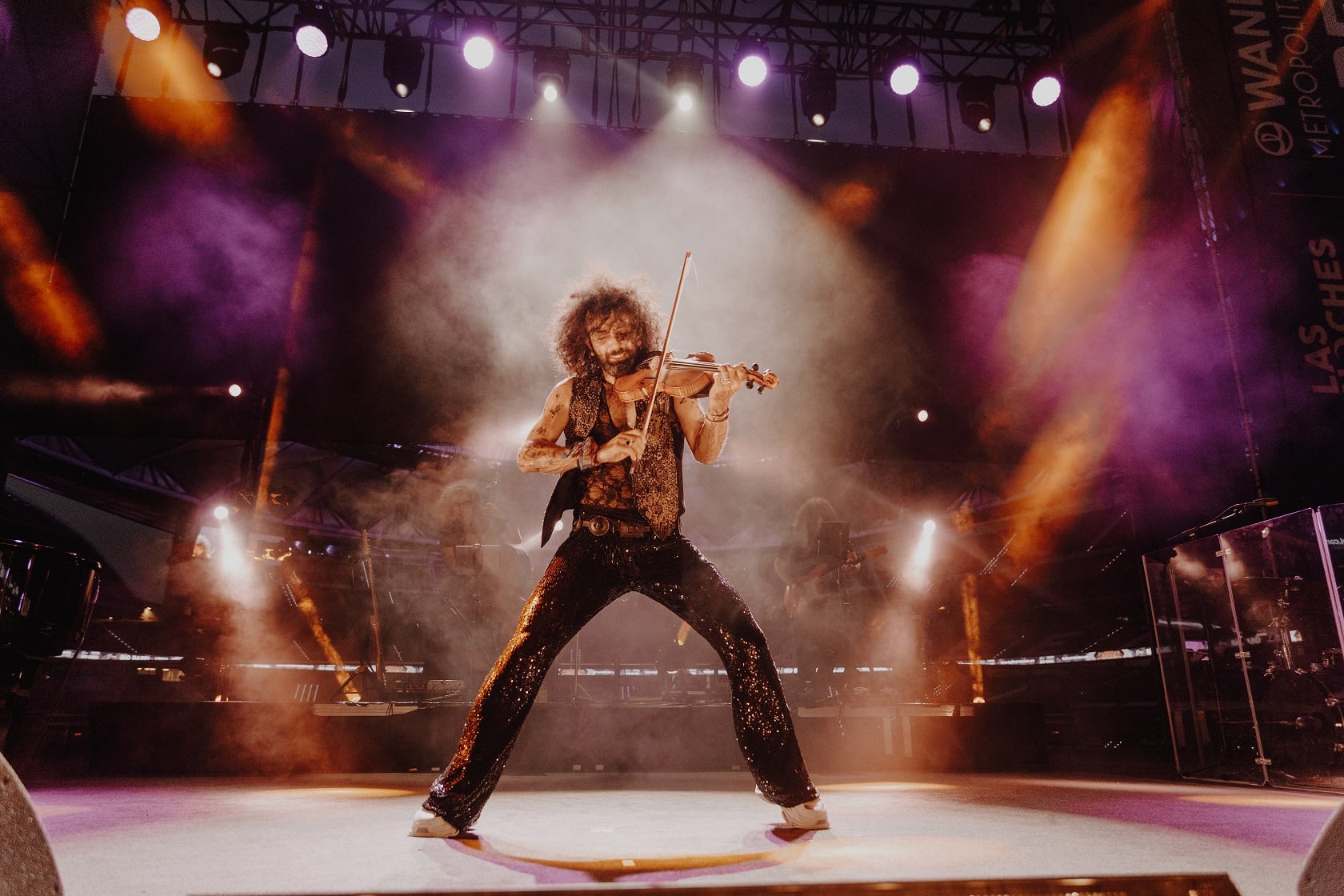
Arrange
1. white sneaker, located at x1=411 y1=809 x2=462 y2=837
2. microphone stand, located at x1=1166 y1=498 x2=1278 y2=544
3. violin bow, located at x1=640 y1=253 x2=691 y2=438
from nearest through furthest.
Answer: white sneaker, located at x1=411 y1=809 x2=462 y2=837, violin bow, located at x1=640 y1=253 x2=691 y2=438, microphone stand, located at x1=1166 y1=498 x2=1278 y2=544

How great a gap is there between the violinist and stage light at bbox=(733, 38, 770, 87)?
225 inches

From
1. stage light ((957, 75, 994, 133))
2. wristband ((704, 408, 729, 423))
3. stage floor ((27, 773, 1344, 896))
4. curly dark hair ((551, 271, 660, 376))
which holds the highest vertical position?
stage light ((957, 75, 994, 133))

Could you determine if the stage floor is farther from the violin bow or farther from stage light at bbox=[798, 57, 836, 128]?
stage light at bbox=[798, 57, 836, 128]

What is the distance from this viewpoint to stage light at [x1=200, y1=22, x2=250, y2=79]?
23.0ft

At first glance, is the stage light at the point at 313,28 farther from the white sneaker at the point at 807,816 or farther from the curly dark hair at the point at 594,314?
the white sneaker at the point at 807,816

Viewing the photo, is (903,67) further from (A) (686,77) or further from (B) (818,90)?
(A) (686,77)

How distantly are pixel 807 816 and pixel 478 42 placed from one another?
7.31 m

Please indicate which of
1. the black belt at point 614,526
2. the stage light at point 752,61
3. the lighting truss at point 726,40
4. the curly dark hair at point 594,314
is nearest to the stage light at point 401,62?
the lighting truss at point 726,40

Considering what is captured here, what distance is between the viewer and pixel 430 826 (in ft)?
7.88

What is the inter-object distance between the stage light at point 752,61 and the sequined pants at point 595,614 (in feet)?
20.6

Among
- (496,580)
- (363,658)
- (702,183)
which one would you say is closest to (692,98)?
(702,183)

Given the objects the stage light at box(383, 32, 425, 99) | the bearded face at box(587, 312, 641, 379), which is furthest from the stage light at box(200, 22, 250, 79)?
the bearded face at box(587, 312, 641, 379)

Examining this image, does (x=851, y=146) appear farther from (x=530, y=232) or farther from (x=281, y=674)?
(x=281, y=674)

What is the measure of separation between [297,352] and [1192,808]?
7.14 metres
